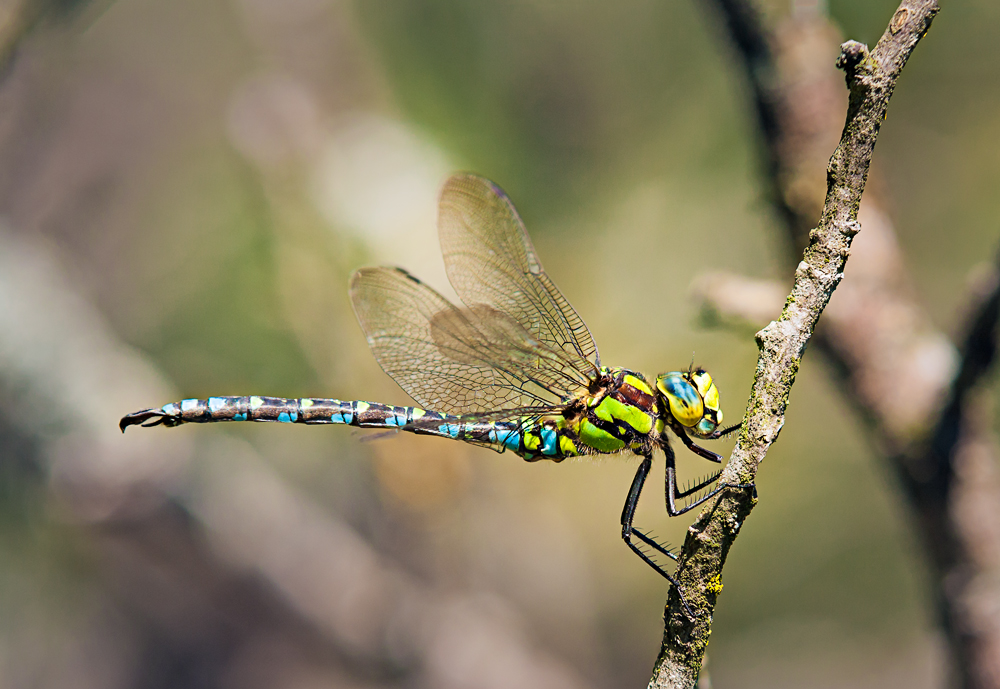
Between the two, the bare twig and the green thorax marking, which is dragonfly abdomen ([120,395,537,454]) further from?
the bare twig

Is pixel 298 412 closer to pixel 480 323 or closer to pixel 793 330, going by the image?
pixel 480 323

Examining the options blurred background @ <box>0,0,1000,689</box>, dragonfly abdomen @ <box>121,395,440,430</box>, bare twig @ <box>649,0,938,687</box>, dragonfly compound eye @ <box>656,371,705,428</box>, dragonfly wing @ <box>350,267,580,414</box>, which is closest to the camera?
bare twig @ <box>649,0,938,687</box>

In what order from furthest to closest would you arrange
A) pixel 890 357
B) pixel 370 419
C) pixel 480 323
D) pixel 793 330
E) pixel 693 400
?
pixel 890 357
pixel 370 419
pixel 480 323
pixel 693 400
pixel 793 330

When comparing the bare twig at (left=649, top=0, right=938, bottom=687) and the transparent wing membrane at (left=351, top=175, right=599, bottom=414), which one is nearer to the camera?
the bare twig at (left=649, top=0, right=938, bottom=687)

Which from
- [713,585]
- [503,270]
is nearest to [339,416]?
[503,270]

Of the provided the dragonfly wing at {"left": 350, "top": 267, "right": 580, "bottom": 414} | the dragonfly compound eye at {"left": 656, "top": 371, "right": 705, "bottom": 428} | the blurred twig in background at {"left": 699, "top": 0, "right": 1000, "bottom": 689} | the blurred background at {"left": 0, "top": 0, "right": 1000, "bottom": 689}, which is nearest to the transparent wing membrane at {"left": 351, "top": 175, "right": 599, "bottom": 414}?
the dragonfly wing at {"left": 350, "top": 267, "right": 580, "bottom": 414}

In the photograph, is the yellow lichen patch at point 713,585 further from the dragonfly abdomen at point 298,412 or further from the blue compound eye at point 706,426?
the dragonfly abdomen at point 298,412

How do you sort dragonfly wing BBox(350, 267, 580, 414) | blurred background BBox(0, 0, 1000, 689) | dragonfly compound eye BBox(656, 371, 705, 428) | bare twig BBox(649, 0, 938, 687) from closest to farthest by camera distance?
bare twig BBox(649, 0, 938, 687) → dragonfly compound eye BBox(656, 371, 705, 428) → dragonfly wing BBox(350, 267, 580, 414) → blurred background BBox(0, 0, 1000, 689)

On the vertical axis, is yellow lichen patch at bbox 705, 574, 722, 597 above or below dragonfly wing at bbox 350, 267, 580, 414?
below

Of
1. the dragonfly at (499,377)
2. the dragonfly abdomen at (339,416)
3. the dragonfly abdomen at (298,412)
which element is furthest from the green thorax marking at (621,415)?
the dragonfly abdomen at (298,412)
